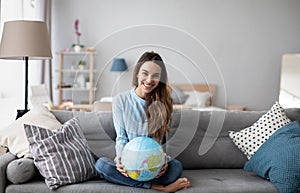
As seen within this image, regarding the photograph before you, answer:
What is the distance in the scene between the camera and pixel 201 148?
2.83 meters

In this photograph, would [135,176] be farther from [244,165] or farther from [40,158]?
[244,165]

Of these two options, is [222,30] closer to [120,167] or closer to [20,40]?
[20,40]

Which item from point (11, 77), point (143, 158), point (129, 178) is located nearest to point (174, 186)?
point (129, 178)

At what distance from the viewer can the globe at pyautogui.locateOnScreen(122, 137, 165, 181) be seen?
205cm

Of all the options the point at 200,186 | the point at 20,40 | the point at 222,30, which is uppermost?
the point at 222,30

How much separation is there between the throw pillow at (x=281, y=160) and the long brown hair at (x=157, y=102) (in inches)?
28.9

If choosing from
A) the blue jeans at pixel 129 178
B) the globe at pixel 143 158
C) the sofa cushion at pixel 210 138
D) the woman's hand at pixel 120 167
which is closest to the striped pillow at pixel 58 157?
the blue jeans at pixel 129 178

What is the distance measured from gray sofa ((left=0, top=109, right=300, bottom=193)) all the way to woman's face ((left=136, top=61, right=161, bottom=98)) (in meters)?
0.46

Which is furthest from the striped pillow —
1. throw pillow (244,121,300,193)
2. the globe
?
throw pillow (244,121,300,193)

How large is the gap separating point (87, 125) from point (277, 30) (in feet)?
16.1

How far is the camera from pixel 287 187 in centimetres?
232

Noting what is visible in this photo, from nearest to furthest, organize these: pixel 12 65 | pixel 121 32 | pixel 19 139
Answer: pixel 121 32 → pixel 19 139 → pixel 12 65

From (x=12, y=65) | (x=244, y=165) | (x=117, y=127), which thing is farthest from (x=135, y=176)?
(x=12, y=65)

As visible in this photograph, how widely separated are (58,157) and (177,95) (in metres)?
0.77
